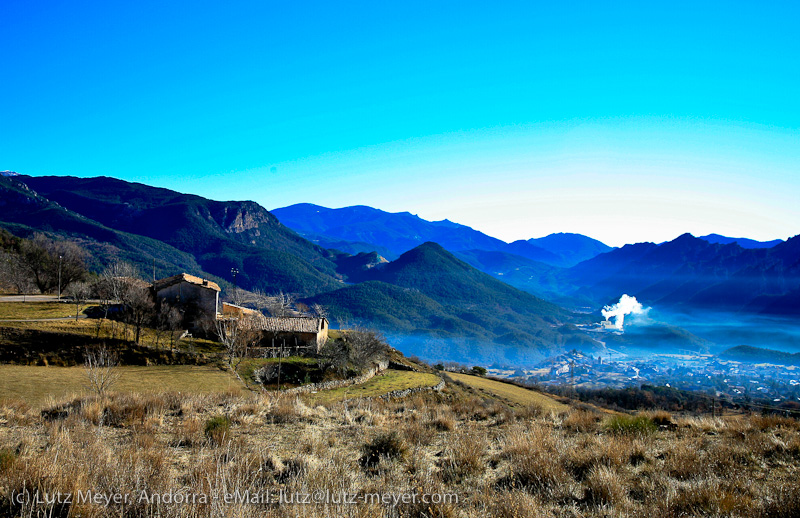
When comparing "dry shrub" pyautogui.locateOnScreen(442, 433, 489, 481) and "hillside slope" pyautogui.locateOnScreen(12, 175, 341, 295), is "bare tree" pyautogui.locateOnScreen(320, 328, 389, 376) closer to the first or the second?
"dry shrub" pyautogui.locateOnScreen(442, 433, 489, 481)

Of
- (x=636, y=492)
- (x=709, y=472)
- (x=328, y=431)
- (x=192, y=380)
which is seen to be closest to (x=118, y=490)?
(x=328, y=431)

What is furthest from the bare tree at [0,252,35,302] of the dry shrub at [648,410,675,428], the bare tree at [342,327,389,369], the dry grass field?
the dry shrub at [648,410,675,428]

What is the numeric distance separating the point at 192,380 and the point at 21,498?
18766 mm

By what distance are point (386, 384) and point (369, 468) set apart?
72.5 feet

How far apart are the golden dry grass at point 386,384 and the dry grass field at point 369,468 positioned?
13572 millimetres

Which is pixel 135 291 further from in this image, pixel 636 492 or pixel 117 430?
pixel 636 492

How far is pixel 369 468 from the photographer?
580 cm

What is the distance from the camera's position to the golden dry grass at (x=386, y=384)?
2252 cm

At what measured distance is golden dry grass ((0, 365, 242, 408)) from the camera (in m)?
15.3

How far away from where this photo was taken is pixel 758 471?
5613 mm

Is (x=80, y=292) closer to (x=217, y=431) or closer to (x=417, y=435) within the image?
(x=217, y=431)

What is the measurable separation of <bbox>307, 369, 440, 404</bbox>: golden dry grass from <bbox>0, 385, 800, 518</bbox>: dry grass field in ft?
44.5

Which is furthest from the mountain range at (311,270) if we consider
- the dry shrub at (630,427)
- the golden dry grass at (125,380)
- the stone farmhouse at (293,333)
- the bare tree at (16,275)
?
the dry shrub at (630,427)

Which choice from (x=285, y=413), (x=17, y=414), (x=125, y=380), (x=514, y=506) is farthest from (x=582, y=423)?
(x=125, y=380)
